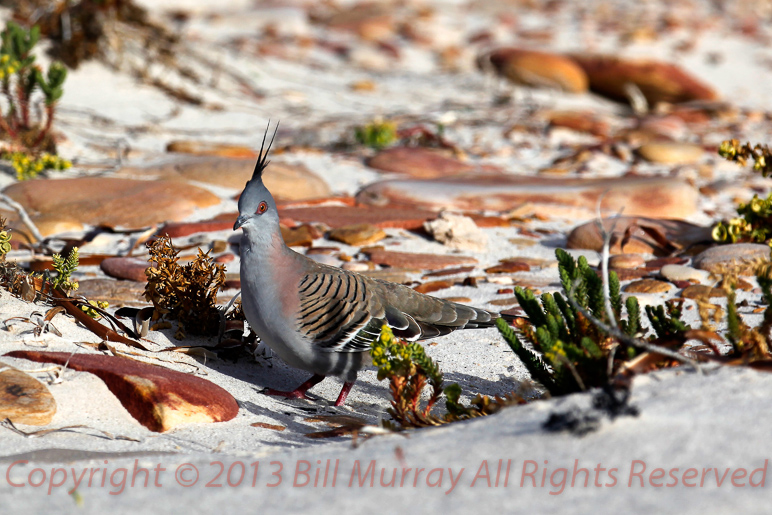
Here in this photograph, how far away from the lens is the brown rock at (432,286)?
16.0 feet

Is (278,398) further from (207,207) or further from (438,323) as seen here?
(207,207)

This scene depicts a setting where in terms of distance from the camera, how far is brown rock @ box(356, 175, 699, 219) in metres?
6.47

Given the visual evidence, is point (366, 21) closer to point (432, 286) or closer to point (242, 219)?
point (432, 286)

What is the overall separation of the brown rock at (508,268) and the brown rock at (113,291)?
88.4 inches

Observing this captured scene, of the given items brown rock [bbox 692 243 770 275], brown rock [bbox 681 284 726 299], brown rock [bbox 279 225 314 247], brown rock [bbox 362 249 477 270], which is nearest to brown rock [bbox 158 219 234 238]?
brown rock [bbox 279 225 314 247]

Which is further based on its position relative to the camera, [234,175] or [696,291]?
→ [234,175]

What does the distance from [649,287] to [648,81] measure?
8.02 m

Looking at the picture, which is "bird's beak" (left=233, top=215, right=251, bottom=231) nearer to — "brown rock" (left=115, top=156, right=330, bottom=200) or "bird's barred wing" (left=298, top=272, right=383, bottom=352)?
"bird's barred wing" (left=298, top=272, right=383, bottom=352)

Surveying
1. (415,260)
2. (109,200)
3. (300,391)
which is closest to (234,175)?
(109,200)

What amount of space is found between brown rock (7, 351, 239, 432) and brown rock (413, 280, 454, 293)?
1.93 meters

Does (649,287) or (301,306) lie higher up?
(301,306)

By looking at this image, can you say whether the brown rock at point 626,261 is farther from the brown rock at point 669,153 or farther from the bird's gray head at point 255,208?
the brown rock at point 669,153

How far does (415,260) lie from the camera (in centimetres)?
539

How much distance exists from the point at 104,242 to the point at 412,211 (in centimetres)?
235
